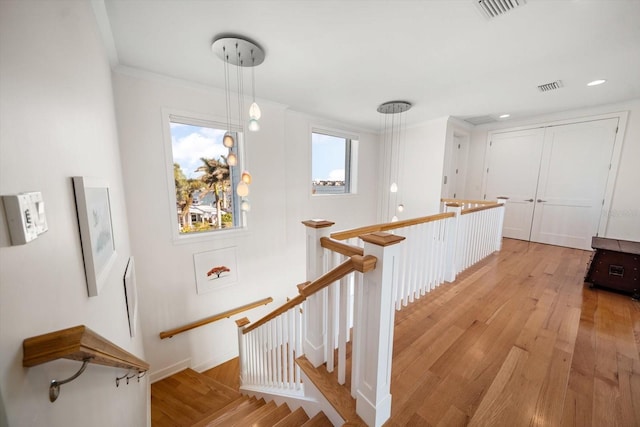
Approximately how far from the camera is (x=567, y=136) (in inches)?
158

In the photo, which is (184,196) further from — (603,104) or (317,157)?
(603,104)

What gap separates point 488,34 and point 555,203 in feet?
13.6

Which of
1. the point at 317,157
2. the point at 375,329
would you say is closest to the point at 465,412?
the point at 375,329

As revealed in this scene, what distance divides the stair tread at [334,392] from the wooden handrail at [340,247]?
82 centimetres

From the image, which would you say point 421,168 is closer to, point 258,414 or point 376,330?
point 376,330

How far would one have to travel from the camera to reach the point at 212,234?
3092 mm

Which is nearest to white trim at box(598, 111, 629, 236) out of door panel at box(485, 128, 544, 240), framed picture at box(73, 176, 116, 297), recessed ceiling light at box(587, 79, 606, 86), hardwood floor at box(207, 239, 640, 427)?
door panel at box(485, 128, 544, 240)

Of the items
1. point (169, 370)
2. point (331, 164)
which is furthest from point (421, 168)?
point (169, 370)

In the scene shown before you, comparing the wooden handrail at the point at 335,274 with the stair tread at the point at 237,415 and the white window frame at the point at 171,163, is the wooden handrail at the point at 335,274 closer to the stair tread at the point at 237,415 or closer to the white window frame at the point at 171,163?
the stair tread at the point at 237,415

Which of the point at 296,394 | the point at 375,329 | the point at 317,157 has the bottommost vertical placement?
the point at 296,394

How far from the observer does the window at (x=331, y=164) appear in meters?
4.38

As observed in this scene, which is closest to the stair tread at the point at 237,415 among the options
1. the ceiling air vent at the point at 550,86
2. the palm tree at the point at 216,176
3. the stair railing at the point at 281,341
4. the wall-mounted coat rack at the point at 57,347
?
the stair railing at the point at 281,341

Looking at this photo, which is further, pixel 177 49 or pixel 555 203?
pixel 555 203

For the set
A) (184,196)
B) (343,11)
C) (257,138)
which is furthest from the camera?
(257,138)
